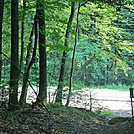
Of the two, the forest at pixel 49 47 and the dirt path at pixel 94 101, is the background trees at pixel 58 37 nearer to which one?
the forest at pixel 49 47

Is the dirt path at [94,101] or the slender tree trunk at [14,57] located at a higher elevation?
the slender tree trunk at [14,57]

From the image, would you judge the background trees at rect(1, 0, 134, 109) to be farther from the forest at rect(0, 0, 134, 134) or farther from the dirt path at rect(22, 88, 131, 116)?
the dirt path at rect(22, 88, 131, 116)

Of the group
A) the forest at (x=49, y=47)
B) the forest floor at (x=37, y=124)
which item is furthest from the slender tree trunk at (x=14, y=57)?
the forest floor at (x=37, y=124)

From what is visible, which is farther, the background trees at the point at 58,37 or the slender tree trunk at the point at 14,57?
the background trees at the point at 58,37

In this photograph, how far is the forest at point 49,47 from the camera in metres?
6.11

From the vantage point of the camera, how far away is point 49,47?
11.4m

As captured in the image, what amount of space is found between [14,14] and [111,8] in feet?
23.6

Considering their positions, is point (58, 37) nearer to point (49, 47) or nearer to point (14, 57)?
point (14, 57)

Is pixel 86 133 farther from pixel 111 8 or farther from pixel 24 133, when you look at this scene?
pixel 111 8

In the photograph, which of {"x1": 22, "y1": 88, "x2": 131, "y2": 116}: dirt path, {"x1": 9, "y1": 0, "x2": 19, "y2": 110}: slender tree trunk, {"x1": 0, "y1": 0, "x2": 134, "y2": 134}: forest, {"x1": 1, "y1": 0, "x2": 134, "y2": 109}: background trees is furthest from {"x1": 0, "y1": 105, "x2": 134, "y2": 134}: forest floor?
{"x1": 22, "y1": 88, "x2": 131, "y2": 116}: dirt path

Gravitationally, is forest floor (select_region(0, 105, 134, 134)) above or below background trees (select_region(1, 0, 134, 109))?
below

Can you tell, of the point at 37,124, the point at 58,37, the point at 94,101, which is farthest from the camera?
the point at 94,101

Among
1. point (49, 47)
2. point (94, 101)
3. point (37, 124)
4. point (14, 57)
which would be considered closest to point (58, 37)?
point (14, 57)

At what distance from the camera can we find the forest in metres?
6.11
